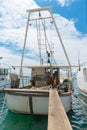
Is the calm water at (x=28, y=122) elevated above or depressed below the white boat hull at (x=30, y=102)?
below

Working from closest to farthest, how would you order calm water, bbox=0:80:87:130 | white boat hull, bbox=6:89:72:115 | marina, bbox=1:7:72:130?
marina, bbox=1:7:72:130 → calm water, bbox=0:80:87:130 → white boat hull, bbox=6:89:72:115

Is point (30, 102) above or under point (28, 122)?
above

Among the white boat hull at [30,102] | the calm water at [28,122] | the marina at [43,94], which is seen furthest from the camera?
the white boat hull at [30,102]

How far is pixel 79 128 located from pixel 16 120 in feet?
11.9

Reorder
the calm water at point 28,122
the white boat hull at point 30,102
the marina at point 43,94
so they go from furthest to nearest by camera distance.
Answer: the white boat hull at point 30,102
the calm water at point 28,122
the marina at point 43,94

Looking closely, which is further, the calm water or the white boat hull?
the white boat hull

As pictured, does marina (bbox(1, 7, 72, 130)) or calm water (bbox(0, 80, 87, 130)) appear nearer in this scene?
marina (bbox(1, 7, 72, 130))

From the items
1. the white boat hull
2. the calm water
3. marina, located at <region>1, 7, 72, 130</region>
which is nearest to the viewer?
marina, located at <region>1, 7, 72, 130</region>

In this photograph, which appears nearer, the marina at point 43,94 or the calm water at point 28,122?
→ the marina at point 43,94

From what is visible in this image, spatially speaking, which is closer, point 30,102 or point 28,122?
point 28,122

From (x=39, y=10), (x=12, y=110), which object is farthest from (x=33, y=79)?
(x=39, y=10)

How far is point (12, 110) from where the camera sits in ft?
47.2

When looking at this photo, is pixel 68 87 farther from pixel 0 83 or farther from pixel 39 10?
pixel 0 83

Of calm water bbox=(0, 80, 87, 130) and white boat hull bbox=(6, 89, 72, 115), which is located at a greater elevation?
white boat hull bbox=(6, 89, 72, 115)
